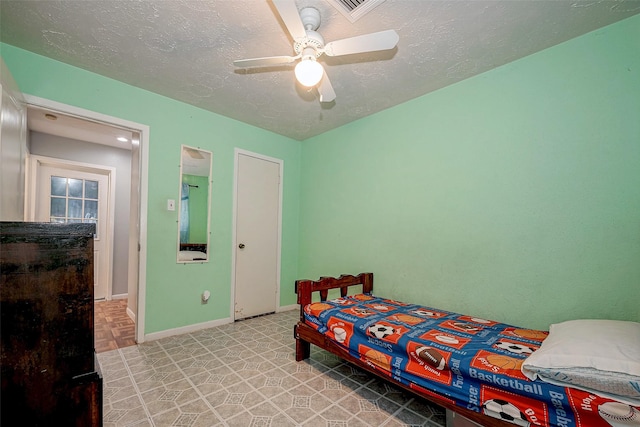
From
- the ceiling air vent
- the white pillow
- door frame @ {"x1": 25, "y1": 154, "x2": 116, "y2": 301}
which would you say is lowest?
the white pillow

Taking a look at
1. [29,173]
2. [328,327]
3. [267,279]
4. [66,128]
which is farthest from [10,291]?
[29,173]

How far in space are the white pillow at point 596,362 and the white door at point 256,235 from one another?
2.96 m

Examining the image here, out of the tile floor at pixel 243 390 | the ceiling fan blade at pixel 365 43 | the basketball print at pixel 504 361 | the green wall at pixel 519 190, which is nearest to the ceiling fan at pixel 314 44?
the ceiling fan blade at pixel 365 43

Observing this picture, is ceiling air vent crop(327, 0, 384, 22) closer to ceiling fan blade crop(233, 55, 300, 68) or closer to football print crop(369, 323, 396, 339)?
ceiling fan blade crop(233, 55, 300, 68)

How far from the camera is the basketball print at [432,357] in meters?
1.47

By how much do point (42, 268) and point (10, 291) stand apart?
8cm

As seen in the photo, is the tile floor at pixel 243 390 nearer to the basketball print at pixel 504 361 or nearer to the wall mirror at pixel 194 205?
the basketball print at pixel 504 361

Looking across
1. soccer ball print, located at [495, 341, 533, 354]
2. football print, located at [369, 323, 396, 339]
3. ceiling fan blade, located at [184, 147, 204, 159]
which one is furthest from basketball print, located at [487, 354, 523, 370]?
ceiling fan blade, located at [184, 147, 204, 159]

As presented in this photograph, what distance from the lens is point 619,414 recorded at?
1059 mm

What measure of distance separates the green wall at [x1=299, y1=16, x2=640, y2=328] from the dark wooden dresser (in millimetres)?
2493

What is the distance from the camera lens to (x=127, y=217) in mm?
4492

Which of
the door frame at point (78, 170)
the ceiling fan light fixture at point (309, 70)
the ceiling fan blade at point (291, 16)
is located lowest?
the door frame at point (78, 170)

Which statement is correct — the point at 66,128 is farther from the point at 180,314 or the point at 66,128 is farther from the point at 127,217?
the point at 180,314

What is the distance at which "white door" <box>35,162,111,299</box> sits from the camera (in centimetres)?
388
